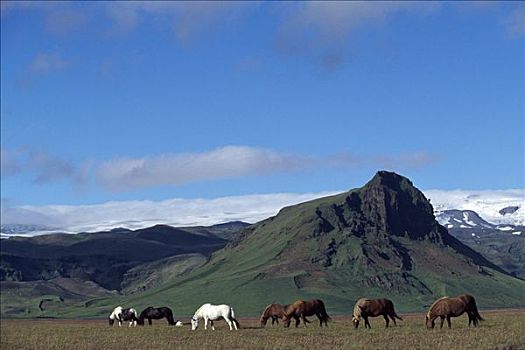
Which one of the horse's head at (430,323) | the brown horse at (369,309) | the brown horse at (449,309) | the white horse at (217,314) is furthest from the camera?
the white horse at (217,314)

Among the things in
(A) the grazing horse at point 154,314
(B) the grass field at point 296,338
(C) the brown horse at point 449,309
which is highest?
(A) the grazing horse at point 154,314

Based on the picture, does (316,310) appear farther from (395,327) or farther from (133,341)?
(133,341)

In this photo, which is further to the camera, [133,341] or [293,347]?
[133,341]

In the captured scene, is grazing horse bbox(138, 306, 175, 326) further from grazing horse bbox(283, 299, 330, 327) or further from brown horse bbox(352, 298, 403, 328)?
brown horse bbox(352, 298, 403, 328)

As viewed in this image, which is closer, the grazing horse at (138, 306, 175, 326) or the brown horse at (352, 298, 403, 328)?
the brown horse at (352, 298, 403, 328)

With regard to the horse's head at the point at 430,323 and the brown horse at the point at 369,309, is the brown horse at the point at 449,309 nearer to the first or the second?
Result: the horse's head at the point at 430,323

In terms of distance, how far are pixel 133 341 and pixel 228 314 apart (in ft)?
42.8

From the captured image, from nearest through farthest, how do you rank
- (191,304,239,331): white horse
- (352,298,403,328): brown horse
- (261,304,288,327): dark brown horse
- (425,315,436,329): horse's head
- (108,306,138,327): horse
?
(425,315,436,329): horse's head → (352,298,403,328): brown horse → (191,304,239,331): white horse → (261,304,288,327): dark brown horse → (108,306,138,327): horse

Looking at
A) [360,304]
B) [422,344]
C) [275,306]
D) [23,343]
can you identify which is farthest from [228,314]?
[422,344]

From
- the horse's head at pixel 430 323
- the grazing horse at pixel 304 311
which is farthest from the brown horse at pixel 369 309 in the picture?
the grazing horse at pixel 304 311

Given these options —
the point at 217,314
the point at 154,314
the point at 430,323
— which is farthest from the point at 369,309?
the point at 154,314

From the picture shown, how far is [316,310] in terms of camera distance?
73625 mm

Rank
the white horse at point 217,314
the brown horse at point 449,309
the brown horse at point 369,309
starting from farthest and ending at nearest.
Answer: the white horse at point 217,314, the brown horse at point 369,309, the brown horse at point 449,309

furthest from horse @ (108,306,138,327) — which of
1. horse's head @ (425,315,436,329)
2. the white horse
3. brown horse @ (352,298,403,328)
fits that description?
horse's head @ (425,315,436,329)
